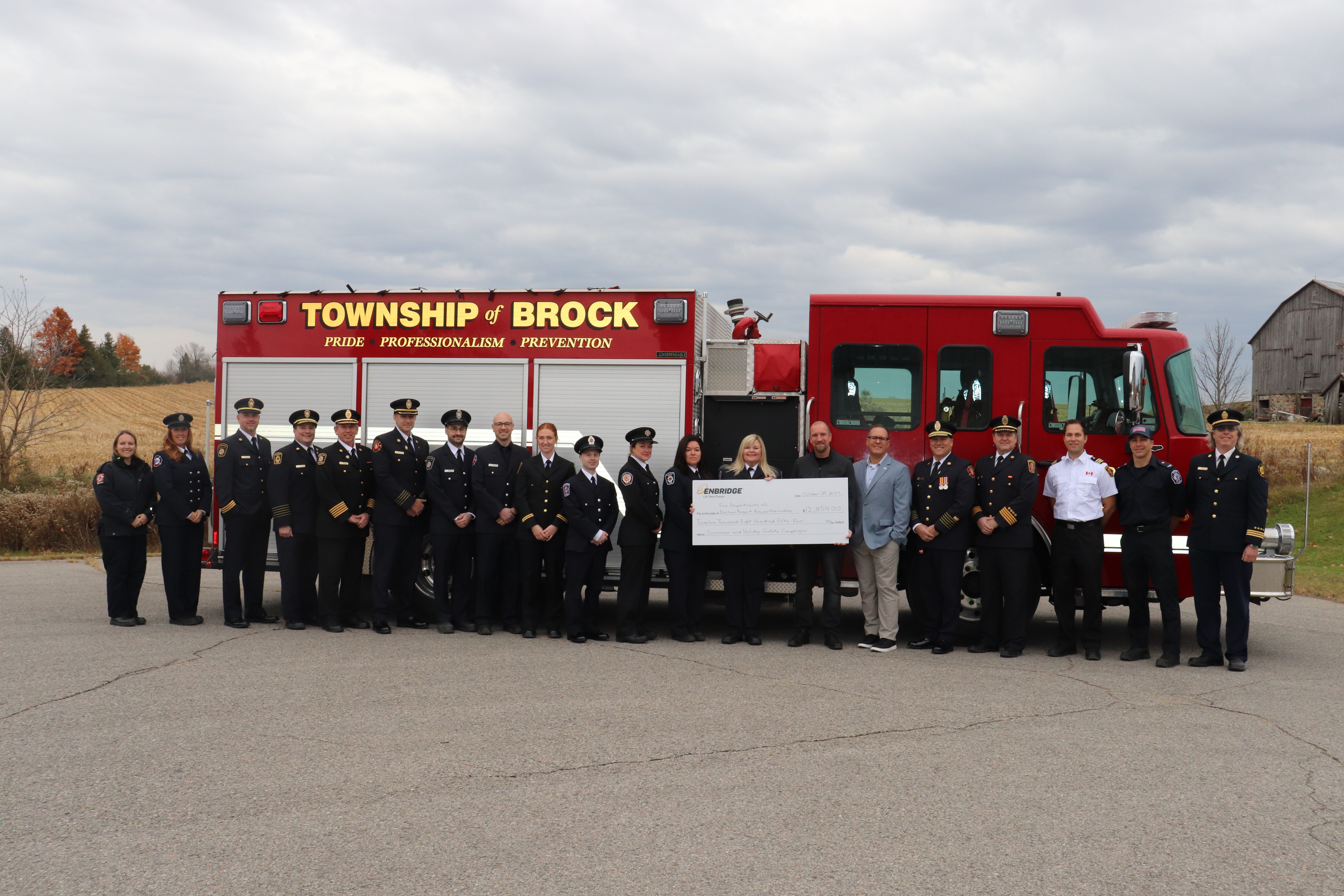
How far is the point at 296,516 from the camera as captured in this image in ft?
27.2

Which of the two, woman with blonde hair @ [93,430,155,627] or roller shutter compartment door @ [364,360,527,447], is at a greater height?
roller shutter compartment door @ [364,360,527,447]

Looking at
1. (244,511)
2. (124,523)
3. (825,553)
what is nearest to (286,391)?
(244,511)

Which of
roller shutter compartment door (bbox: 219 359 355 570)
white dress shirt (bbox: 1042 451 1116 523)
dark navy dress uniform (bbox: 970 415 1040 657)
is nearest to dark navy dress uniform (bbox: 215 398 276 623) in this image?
roller shutter compartment door (bbox: 219 359 355 570)

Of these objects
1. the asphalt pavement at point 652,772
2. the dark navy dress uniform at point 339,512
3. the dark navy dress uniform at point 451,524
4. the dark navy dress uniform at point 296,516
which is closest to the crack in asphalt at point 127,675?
the asphalt pavement at point 652,772

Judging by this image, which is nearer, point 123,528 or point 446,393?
point 123,528

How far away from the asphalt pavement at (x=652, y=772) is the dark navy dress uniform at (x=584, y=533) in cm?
50

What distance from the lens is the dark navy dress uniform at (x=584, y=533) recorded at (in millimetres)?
7883

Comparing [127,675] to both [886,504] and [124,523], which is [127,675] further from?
[886,504]

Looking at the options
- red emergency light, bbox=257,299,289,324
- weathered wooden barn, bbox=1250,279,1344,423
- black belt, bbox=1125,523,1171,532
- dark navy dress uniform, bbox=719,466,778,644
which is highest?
weathered wooden barn, bbox=1250,279,1344,423

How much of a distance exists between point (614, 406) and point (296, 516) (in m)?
2.78

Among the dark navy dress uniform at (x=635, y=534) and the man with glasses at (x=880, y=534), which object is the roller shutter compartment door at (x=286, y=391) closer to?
the dark navy dress uniform at (x=635, y=534)

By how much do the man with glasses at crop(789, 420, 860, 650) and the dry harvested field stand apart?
17.9 feet

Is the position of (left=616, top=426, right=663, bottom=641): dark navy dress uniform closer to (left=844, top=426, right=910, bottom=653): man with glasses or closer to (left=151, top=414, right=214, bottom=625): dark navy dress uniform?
(left=844, top=426, right=910, bottom=653): man with glasses

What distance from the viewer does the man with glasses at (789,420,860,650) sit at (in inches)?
306
